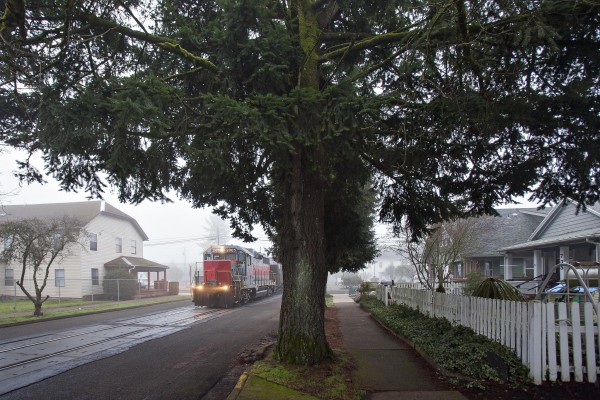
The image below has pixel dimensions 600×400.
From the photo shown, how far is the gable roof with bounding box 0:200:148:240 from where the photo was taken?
1486 inches

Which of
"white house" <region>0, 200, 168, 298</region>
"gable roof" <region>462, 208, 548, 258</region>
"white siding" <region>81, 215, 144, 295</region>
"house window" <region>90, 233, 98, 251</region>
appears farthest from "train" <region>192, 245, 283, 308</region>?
"gable roof" <region>462, 208, 548, 258</region>

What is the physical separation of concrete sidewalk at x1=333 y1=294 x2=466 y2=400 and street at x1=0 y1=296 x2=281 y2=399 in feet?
8.06

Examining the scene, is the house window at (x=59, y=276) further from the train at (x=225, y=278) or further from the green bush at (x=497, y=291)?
the green bush at (x=497, y=291)

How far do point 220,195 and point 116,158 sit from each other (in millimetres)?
Answer: 4195

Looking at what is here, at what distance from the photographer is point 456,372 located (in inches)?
288

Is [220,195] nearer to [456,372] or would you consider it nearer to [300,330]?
[300,330]

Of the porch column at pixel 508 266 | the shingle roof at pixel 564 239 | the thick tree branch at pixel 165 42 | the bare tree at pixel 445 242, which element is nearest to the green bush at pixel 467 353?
the thick tree branch at pixel 165 42

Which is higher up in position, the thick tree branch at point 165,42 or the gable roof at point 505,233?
the thick tree branch at point 165,42

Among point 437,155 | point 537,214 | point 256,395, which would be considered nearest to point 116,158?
point 256,395

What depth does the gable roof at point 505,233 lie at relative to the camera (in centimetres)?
3017

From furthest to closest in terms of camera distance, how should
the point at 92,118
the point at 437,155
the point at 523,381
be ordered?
the point at 437,155
the point at 92,118
the point at 523,381

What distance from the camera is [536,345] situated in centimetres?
645

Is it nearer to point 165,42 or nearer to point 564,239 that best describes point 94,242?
point 165,42

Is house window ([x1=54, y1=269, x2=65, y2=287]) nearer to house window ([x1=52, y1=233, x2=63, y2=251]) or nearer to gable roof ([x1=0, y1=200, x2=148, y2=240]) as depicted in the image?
gable roof ([x1=0, y1=200, x2=148, y2=240])
